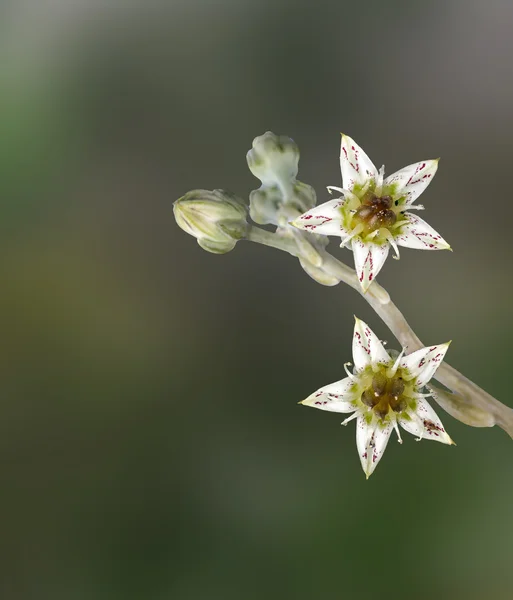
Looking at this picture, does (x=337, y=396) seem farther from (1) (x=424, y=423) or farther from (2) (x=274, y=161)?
(2) (x=274, y=161)

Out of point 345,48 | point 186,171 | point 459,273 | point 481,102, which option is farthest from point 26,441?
point 481,102

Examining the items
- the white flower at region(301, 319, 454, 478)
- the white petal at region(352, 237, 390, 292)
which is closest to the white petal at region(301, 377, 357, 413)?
the white flower at region(301, 319, 454, 478)

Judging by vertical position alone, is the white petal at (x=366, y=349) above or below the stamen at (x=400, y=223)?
below

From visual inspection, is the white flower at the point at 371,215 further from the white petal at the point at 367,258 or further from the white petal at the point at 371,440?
the white petal at the point at 371,440

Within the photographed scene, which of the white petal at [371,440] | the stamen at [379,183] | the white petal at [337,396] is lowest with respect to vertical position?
the white petal at [371,440]

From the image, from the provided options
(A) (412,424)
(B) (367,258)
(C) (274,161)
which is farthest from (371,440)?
(C) (274,161)

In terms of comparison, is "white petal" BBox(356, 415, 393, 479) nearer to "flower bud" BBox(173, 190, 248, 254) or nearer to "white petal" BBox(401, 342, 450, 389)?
"white petal" BBox(401, 342, 450, 389)

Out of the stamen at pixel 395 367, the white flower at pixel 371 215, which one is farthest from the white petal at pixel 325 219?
the stamen at pixel 395 367

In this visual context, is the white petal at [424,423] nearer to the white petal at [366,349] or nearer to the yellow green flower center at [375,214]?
the white petal at [366,349]
